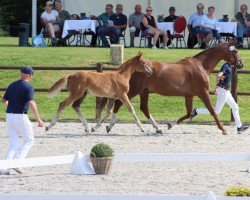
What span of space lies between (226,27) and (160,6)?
A: 3.16 m

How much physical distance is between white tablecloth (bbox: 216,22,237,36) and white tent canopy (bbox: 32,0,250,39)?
1967mm

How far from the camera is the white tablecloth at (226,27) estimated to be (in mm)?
29422

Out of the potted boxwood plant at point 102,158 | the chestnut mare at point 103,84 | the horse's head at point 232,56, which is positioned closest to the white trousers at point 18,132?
the potted boxwood plant at point 102,158

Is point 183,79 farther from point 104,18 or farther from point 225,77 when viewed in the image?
point 104,18

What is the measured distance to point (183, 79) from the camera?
64.6 feet

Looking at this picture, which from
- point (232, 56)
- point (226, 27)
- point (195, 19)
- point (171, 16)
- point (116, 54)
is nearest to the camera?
point (232, 56)

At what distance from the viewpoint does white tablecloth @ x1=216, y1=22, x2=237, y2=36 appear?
29.4m

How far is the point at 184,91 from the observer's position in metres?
19.7

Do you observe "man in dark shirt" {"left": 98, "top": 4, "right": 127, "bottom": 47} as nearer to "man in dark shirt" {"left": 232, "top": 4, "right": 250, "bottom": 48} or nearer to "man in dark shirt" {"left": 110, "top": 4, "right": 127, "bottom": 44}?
"man in dark shirt" {"left": 110, "top": 4, "right": 127, "bottom": 44}

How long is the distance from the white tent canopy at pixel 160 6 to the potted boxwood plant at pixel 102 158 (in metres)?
Result: 18.9

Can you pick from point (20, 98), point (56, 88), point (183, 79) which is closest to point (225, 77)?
point (183, 79)

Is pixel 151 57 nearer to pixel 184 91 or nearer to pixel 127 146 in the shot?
pixel 184 91

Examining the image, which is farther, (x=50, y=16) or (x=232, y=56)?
(x=50, y=16)

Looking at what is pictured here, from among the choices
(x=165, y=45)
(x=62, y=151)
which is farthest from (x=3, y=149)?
(x=165, y=45)
